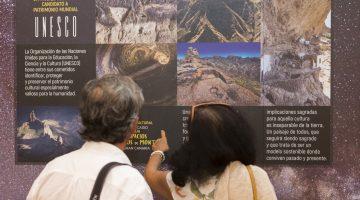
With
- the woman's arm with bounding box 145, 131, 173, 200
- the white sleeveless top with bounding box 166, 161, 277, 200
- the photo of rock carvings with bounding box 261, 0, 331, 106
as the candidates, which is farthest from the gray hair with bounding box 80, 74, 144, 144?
the photo of rock carvings with bounding box 261, 0, 331, 106

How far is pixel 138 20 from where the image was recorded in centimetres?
274

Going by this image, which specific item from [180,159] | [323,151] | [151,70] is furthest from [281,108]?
[180,159]

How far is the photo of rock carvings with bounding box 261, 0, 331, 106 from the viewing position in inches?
104

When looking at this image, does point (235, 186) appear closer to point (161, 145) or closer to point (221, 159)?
point (221, 159)

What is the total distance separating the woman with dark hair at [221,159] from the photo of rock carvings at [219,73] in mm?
754

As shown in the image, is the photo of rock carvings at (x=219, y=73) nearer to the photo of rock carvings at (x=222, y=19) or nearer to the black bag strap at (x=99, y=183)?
the photo of rock carvings at (x=222, y=19)

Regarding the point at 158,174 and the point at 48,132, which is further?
the point at 48,132

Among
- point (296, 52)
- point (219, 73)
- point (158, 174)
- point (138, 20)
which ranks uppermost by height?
point (138, 20)

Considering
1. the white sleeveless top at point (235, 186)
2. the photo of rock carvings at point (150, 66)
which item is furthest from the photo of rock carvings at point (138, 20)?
the white sleeveless top at point (235, 186)

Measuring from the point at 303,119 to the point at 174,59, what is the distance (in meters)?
0.76

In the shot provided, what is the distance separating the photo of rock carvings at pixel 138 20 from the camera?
8.95 ft

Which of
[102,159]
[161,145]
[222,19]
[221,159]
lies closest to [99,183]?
[102,159]

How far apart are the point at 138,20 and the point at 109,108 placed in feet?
3.86

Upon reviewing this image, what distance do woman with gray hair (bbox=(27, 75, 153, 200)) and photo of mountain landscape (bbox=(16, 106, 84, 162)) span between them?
110 centimetres
